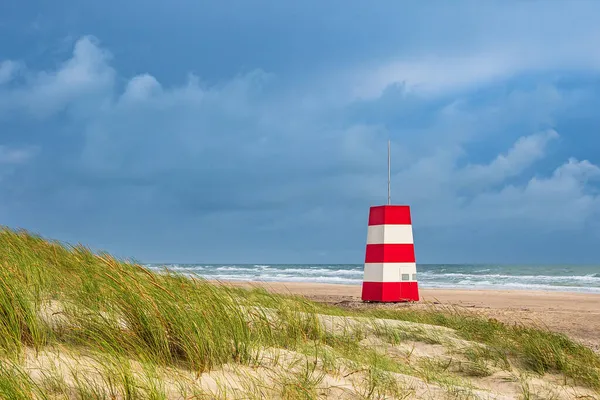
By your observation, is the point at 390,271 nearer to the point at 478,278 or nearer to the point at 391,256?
the point at 391,256

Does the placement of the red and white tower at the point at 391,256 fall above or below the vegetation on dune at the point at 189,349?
above

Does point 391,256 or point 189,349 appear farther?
point 391,256

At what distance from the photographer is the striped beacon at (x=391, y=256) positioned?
9.03 m

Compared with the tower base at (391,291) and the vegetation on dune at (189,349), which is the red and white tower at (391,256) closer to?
the tower base at (391,291)

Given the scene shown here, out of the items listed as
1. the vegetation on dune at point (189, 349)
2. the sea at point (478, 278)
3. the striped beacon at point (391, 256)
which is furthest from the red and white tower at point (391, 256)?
the sea at point (478, 278)

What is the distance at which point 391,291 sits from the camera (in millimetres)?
9055

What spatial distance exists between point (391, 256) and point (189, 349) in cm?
565

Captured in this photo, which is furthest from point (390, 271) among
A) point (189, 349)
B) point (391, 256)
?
point (189, 349)

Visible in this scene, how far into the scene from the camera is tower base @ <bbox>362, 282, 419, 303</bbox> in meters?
9.05

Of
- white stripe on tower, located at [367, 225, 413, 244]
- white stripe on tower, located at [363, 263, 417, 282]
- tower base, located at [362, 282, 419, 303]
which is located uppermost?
white stripe on tower, located at [367, 225, 413, 244]

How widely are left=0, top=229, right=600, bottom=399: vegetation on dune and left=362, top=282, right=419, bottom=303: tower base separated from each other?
10.7ft

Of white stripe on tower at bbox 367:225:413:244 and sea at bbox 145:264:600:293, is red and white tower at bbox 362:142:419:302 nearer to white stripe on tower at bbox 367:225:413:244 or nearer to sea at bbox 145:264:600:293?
white stripe on tower at bbox 367:225:413:244

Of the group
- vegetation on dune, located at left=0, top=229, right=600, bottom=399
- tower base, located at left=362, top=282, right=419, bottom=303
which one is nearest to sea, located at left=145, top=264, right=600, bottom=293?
tower base, located at left=362, top=282, right=419, bottom=303

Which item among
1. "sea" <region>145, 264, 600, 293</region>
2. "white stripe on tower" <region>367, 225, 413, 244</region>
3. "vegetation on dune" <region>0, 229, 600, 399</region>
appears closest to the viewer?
"vegetation on dune" <region>0, 229, 600, 399</region>
